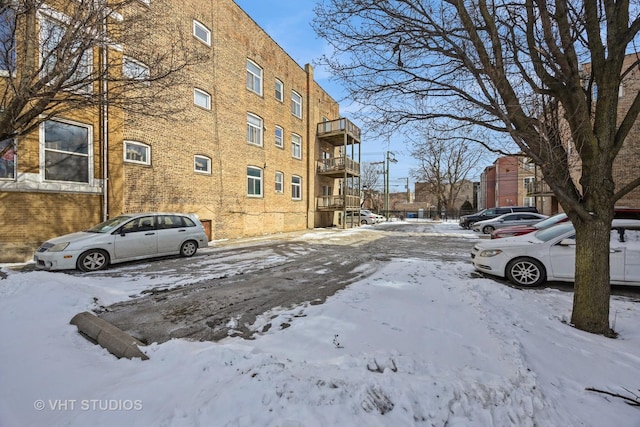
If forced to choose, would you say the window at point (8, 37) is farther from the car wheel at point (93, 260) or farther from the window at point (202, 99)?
the window at point (202, 99)

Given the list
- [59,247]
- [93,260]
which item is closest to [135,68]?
[59,247]

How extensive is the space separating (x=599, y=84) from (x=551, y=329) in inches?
132

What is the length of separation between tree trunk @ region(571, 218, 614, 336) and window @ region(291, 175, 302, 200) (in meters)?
17.7

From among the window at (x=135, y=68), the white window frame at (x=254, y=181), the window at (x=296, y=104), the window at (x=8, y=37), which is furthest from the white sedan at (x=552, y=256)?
the window at (x=296, y=104)

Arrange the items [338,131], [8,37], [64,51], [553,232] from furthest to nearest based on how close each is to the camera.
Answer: [338,131] → [553,232] → [8,37] → [64,51]

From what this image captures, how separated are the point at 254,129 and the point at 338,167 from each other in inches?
317

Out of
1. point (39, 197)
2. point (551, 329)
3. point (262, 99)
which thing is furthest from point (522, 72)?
point (262, 99)

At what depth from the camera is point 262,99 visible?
57.9ft

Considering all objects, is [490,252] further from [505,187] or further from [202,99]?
[505,187]

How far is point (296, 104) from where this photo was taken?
21500 mm

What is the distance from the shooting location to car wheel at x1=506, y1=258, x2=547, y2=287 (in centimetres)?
609

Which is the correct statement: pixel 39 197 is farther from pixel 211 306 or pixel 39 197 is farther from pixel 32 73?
pixel 211 306

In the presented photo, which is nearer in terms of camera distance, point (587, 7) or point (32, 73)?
point (587, 7)

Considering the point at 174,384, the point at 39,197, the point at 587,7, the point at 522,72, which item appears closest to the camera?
the point at 174,384
